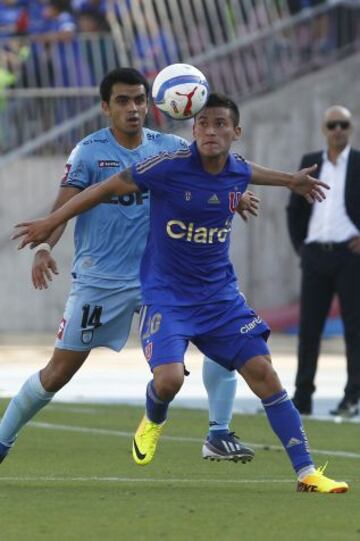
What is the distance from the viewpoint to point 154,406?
9.95 metres

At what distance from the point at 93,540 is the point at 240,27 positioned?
18877 mm

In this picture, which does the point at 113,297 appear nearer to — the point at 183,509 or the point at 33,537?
the point at 183,509

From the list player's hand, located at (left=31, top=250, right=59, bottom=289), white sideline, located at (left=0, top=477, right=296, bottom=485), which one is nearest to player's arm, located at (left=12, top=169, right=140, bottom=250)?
player's hand, located at (left=31, top=250, right=59, bottom=289)

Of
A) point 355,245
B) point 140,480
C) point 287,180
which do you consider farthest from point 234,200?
point 355,245

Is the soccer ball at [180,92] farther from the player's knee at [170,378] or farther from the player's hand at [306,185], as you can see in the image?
the player's knee at [170,378]

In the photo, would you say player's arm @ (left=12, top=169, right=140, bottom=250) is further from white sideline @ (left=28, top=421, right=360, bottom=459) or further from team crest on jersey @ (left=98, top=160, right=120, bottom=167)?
white sideline @ (left=28, top=421, right=360, bottom=459)

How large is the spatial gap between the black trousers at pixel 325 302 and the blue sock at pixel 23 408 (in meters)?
4.86

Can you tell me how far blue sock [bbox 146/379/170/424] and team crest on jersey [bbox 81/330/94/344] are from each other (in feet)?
2.03

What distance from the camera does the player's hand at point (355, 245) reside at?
1462cm

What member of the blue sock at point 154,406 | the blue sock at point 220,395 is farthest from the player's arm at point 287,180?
the blue sock at point 220,395

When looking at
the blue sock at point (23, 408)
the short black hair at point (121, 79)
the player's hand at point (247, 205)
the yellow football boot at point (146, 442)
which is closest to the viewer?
the yellow football boot at point (146, 442)

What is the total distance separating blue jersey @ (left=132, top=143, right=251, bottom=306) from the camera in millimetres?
9617

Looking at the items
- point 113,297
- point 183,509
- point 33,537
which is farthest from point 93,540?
point 113,297

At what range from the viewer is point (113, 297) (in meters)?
10.6
